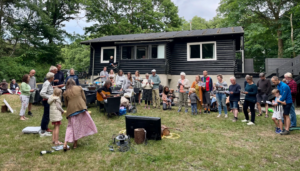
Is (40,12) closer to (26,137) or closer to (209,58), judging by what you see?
(209,58)

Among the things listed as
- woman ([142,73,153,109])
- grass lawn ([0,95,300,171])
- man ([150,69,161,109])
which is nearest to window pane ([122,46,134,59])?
man ([150,69,161,109])

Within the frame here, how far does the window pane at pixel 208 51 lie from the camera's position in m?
12.2

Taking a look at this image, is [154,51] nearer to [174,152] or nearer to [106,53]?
[106,53]

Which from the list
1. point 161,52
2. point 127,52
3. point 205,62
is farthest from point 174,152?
point 127,52

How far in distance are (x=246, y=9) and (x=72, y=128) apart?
2078 centimetres

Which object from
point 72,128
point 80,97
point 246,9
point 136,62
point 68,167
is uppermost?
point 246,9

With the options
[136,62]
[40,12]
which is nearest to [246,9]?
[136,62]

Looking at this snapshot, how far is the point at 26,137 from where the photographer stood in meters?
4.42

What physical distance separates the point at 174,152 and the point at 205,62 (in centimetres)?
963

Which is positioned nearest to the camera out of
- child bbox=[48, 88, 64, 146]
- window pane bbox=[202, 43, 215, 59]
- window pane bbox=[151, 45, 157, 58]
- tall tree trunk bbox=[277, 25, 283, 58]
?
child bbox=[48, 88, 64, 146]

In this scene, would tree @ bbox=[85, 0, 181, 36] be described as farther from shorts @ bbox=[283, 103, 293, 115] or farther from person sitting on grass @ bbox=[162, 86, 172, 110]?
shorts @ bbox=[283, 103, 293, 115]

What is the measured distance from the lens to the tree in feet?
80.2

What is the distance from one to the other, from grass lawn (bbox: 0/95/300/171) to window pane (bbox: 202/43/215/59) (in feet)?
25.0

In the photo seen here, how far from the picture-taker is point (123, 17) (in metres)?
25.6
